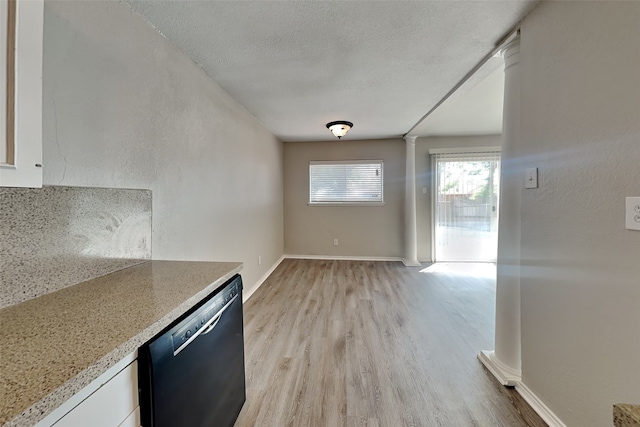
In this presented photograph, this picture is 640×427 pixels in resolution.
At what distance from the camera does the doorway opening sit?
493 centimetres

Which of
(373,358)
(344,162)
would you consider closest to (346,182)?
(344,162)

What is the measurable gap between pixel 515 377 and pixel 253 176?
3.24m

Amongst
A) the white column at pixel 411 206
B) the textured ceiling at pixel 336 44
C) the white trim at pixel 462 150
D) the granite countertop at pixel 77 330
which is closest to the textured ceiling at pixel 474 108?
the textured ceiling at pixel 336 44

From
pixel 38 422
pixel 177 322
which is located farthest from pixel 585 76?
pixel 38 422

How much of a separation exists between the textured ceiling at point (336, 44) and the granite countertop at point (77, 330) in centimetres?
155

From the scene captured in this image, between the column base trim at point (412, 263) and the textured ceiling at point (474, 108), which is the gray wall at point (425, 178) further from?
the column base trim at point (412, 263)

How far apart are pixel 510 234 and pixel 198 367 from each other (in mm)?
1932

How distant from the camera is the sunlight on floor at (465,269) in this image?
4328 mm

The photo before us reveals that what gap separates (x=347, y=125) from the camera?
3717mm

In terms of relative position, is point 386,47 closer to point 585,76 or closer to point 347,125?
point 585,76

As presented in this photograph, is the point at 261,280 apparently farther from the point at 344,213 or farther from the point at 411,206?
the point at 411,206

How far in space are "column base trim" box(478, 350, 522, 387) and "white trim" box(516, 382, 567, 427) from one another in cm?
4

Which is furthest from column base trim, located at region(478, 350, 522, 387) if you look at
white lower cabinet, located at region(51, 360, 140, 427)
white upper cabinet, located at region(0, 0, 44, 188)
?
white upper cabinet, located at region(0, 0, 44, 188)

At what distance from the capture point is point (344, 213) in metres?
5.37
